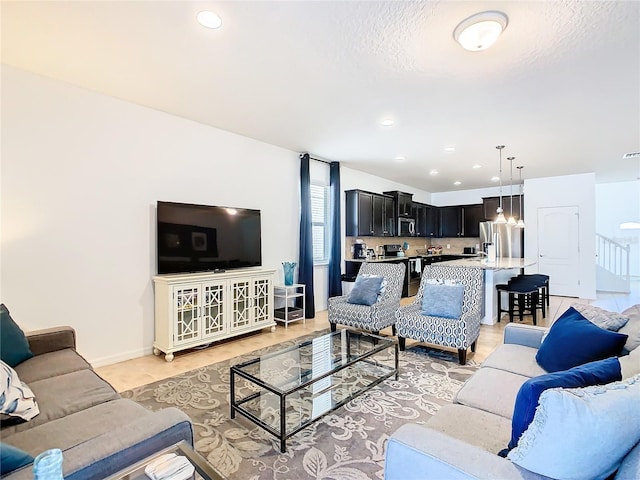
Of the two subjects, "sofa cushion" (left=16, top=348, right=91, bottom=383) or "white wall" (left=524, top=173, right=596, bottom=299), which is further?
"white wall" (left=524, top=173, right=596, bottom=299)

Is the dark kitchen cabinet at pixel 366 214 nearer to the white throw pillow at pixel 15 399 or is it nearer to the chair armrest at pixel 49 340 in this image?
the chair armrest at pixel 49 340

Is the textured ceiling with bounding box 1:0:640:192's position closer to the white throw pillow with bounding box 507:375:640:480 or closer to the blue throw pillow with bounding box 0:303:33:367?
the blue throw pillow with bounding box 0:303:33:367

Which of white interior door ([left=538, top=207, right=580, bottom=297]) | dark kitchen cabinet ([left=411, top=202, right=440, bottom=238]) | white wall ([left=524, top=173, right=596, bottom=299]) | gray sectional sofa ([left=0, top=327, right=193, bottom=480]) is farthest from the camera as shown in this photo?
dark kitchen cabinet ([left=411, top=202, right=440, bottom=238])

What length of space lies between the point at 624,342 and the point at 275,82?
3.17m

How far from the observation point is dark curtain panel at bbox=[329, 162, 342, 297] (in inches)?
232

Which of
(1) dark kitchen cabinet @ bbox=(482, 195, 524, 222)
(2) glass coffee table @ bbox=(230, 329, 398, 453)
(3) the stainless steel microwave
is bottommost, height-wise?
(2) glass coffee table @ bbox=(230, 329, 398, 453)

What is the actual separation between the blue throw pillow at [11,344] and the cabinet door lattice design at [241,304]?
209cm

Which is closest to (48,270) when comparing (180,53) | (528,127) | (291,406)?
(180,53)

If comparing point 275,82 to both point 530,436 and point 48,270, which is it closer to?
point 48,270

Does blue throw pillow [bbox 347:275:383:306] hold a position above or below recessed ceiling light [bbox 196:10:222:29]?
below

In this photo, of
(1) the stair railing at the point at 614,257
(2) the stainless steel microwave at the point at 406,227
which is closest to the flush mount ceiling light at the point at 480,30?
(2) the stainless steel microwave at the point at 406,227

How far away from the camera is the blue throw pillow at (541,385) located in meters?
1.14

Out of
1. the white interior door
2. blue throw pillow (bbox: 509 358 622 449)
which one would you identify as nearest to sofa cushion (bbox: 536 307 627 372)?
blue throw pillow (bbox: 509 358 622 449)

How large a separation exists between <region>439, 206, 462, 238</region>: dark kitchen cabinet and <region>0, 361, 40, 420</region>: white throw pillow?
9.34 meters
